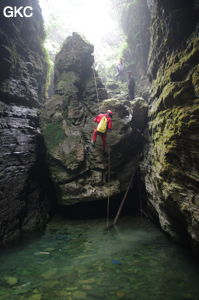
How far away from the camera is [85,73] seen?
13.9 m

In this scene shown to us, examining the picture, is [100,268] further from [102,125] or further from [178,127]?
[102,125]

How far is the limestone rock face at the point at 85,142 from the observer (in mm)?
9797

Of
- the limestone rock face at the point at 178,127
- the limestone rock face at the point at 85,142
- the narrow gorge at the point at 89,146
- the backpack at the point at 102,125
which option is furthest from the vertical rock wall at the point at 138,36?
the limestone rock face at the point at 178,127

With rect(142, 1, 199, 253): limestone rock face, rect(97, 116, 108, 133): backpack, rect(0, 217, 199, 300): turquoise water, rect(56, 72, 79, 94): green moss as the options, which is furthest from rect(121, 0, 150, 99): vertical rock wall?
rect(0, 217, 199, 300): turquoise water

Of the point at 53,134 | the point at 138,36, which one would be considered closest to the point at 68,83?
the point at 53,134

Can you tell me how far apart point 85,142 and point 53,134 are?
1.85m

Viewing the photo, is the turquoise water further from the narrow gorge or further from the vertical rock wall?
the vertical rock wall

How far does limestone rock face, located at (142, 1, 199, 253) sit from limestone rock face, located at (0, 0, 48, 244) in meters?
5.89

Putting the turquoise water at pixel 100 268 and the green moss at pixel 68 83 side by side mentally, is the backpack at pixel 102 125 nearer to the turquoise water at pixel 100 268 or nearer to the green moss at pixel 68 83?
the green moss at pixel 68 83

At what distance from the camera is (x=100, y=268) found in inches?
214

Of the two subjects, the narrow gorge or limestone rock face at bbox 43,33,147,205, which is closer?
the narrow gorge

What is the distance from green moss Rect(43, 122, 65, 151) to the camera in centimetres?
1059

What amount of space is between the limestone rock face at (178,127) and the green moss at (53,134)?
5.26 meters

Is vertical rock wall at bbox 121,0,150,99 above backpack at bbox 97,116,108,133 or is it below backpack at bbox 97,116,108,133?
above
